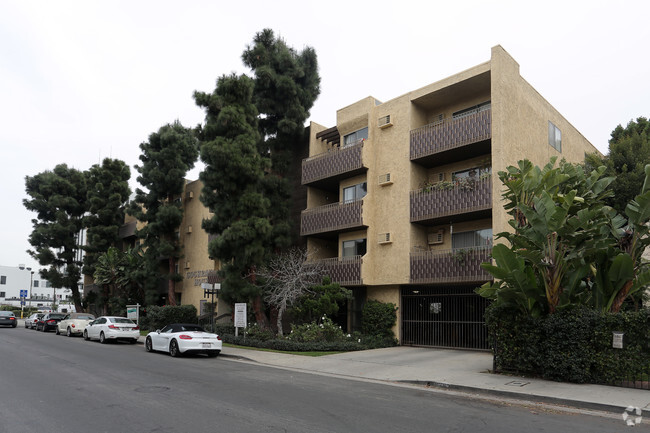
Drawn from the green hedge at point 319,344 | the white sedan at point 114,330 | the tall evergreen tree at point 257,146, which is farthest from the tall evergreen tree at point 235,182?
the white sedan at point 114,330

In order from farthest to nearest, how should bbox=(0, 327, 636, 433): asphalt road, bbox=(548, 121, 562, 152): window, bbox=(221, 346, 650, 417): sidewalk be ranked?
bbox=(548, 121, 562, 152): window, bbox=(221, 346, 650, 417): sidewalk, bbox=(0, 327, 636, 433): asphalt road

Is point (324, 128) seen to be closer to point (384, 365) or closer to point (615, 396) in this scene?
point (384, 365)

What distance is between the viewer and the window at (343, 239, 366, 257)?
2441cm

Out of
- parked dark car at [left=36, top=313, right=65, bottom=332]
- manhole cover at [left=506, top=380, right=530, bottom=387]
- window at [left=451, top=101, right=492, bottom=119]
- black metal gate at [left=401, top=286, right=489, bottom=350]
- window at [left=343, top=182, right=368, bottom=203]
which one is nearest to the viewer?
manhole cover at [left=506, top=380, right=530, bottom=387]

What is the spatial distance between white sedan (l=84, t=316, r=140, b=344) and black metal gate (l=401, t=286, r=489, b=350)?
13447 millimetres

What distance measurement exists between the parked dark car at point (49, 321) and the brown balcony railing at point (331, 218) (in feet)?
70.9

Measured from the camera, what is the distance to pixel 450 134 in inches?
834

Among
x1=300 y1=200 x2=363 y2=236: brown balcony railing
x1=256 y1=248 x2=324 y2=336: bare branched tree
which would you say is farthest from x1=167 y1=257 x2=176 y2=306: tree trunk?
x1=300 y1=200 x2=363 y2=236: brown balcony railing

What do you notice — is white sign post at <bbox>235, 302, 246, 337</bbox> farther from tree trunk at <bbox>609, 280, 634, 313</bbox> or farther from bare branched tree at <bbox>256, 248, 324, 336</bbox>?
tree trunk at <bbox>609, 280, 634, 313</bbox>

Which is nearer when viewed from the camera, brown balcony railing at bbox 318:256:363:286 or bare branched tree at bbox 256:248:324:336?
bare branched tree at bbox 256:248:324:336

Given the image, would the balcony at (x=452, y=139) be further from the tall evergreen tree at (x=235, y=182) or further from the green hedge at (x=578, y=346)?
the green hedge at (x=578, y=346)

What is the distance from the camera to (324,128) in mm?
28625

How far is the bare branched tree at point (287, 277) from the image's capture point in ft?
73.5

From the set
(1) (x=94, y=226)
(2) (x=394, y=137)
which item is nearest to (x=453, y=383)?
(2) (x=394, y=137)
